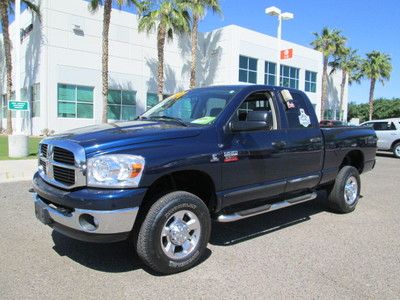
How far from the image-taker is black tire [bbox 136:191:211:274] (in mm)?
3871

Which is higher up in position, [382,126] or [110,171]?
[382,126]

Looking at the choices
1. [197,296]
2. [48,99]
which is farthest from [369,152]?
[48,99]

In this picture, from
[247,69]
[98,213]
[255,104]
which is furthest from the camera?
[247,69]

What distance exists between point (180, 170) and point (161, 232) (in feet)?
2.11

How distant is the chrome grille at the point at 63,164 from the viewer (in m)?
3.76

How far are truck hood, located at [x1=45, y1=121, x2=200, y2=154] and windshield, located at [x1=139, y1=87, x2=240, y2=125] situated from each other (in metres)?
0.39

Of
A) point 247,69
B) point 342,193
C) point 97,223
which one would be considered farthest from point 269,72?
point 97,223

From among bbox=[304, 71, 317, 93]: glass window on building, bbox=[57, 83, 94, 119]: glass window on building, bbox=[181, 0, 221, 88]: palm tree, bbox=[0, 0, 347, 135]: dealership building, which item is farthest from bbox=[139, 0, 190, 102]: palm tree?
bbox=[304, 71, 317, 93]: glass window on building

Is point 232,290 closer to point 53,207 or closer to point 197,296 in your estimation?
point 197,296

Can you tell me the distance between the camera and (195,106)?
517cm

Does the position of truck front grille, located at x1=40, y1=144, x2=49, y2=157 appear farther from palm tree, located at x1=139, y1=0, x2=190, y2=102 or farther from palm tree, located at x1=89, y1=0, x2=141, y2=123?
palm tree, located at x1=139, y1=0, x2=190, y2=102

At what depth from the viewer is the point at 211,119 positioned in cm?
466

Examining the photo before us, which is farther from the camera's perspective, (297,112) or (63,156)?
(297,112)

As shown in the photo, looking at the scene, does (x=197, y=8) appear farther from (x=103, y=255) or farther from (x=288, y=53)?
(x=103, y=255)
